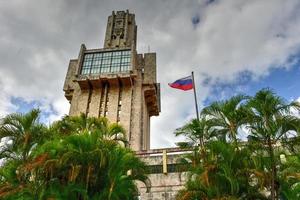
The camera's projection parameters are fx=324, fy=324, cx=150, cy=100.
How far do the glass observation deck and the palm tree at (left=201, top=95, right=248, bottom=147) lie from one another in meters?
28.0

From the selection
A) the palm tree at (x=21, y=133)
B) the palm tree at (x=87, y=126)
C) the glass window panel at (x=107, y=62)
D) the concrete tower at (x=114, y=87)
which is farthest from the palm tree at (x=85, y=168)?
the glass window panel at (x=107, y=62)

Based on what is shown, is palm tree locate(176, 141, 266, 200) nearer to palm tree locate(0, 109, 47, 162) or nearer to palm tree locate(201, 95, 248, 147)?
palm tree locate(201, 95, 248, 147)

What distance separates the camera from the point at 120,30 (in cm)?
5225

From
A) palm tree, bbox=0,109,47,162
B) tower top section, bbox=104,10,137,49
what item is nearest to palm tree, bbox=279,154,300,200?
palm tree, bbox=0,109,47,162

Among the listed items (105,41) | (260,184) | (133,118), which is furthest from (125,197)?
(105,41)

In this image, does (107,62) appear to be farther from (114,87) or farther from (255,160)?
(255,160)

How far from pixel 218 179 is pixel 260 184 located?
1447 mm

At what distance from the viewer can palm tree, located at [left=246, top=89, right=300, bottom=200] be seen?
11.7 metres

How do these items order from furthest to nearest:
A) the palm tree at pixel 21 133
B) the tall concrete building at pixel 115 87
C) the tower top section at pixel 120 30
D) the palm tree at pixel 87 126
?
1. the tower top section at pixel 120 30
2. the tall concrete building at pixel 115 87
3. the palm tree at pixel 87 126
4. the palm tree at pixel 21 133

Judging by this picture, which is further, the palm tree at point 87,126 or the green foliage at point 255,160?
the palm tree at point 87,126

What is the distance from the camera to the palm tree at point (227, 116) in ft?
42.3

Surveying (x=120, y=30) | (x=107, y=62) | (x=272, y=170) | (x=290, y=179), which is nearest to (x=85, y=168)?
(x=272, y=170)

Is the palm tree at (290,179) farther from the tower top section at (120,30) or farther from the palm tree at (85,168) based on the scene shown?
the tower top section at (120,30)

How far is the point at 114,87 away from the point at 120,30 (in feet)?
45.0
